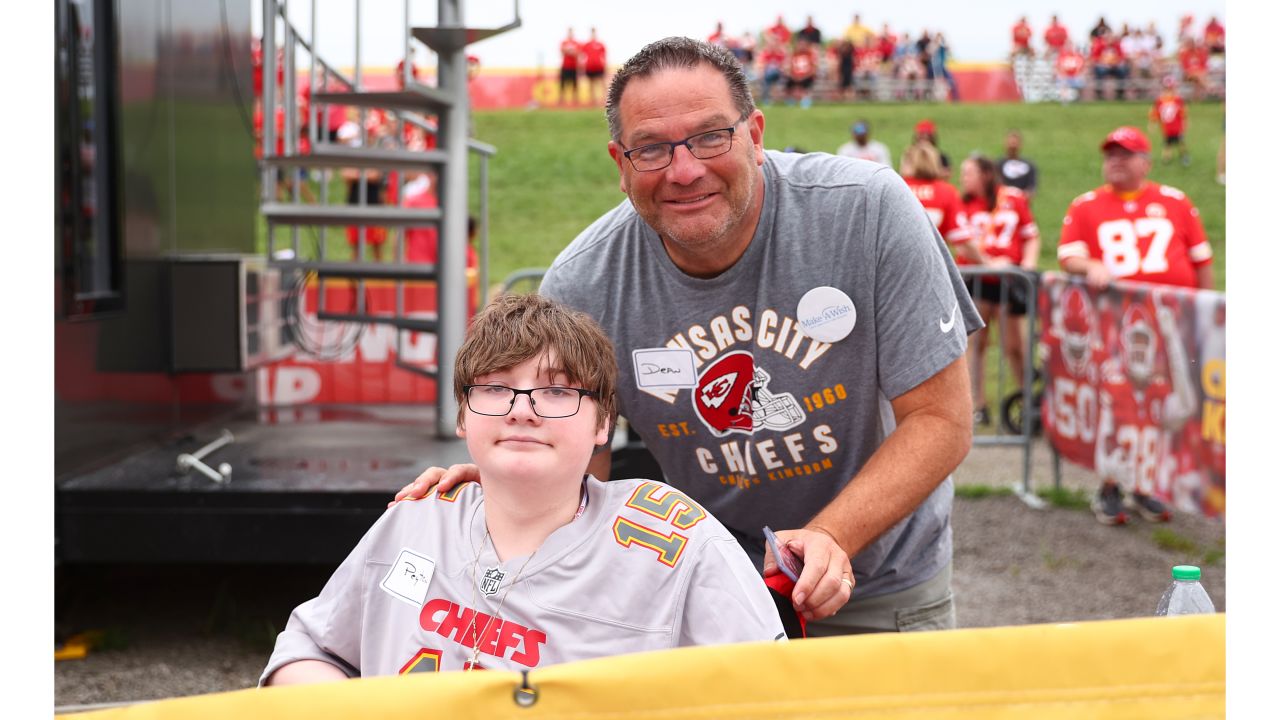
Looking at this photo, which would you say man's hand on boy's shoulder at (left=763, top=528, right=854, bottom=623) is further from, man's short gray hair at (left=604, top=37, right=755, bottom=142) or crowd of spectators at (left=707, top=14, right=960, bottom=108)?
crowd of spectators at (left=707, top=14, right=960, bottom=108)

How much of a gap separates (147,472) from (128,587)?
1.16 m

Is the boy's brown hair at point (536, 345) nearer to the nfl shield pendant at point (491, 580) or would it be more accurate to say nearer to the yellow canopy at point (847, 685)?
the nfl shield pendant at point (491, 580)

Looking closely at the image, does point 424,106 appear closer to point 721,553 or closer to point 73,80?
point 73,80

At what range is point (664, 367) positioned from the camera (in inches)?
100

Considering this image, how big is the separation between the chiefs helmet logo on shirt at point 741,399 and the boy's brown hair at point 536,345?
1.63 feet

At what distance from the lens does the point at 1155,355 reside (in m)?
6.30

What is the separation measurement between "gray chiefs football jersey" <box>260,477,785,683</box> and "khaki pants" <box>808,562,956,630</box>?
0.83 meters

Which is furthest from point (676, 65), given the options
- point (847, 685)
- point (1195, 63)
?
point (1195, 63)

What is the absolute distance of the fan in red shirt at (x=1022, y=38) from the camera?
35.9 metres

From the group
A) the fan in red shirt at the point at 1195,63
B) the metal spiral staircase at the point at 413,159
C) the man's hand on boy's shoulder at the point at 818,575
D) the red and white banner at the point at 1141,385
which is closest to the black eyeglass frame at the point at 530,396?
the man's hand on boy's shoulder at the point at 818,575

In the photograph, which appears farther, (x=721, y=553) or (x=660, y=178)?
(x=660, y=178)

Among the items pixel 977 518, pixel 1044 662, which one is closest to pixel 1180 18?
pixel 977 518

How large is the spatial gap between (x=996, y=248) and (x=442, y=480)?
8668 millimetres

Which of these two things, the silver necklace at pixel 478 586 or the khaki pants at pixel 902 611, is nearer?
the silver necklace at pixel 478 586
